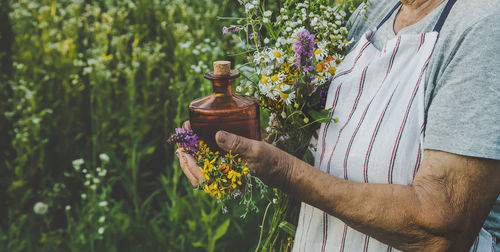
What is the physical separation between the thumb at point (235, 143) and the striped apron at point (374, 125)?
249 millimetres

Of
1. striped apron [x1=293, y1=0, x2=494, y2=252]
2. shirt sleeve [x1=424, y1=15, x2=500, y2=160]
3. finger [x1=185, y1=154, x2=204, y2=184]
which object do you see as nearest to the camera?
shirt sleeve [x1=424, y1=15, x2=500, y2=160]

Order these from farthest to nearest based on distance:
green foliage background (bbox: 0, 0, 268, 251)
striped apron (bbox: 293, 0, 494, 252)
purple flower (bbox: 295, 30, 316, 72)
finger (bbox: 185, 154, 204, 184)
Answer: green foliage background (bbox: 0, 0, 268, 251) < finger (bbox: 185, 154, 204, 184) < purple flower (bbox: 295, 30, 316, 72) < striped apron (bbox: 293, 0, 494, 252)

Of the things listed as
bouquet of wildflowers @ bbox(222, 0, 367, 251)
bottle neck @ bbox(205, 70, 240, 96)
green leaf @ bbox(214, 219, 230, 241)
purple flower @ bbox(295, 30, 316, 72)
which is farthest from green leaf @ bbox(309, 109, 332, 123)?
green leaf @ bbox(214, 219, 230, 241)

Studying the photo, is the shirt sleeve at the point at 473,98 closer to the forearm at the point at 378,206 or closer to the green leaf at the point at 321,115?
the forearm at the point at 378,206

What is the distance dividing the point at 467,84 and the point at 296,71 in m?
0.42

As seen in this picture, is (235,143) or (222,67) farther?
(222,67)

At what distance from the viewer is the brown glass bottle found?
1180mm

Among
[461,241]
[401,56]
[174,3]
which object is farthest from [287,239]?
[174,3]

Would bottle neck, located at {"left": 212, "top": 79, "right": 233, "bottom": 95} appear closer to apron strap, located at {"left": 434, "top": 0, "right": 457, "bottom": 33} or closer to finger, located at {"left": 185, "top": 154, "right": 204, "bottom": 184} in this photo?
finger, located at {"left": 185, "top": 154, "right": 204, "bottom": 184}

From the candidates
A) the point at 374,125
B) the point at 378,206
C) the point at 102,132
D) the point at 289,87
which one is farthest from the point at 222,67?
the point at 102,132

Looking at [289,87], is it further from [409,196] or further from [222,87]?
[409,196]

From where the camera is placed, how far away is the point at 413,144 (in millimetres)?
1049

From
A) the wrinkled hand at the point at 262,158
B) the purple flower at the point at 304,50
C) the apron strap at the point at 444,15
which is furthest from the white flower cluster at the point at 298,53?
A: the apron strap at the point at 444,15

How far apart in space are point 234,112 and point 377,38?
0.49m
